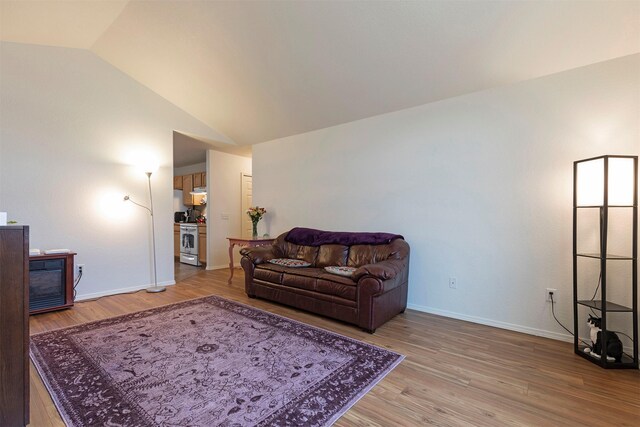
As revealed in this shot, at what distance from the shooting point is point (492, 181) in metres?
2.99

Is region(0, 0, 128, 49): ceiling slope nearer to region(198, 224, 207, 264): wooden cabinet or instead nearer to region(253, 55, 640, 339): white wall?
region(253, 55, 640, 339): white wall

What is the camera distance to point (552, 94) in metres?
2.68

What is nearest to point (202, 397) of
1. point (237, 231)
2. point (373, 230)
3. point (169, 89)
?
point (373, 230)

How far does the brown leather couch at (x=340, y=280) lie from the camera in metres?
2.77

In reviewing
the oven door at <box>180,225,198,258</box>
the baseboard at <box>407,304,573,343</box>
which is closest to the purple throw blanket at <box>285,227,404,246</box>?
the baseboard at <box>407,304,573,343</box>

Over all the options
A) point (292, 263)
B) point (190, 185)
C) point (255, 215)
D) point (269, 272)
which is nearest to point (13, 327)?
point (269, 272)

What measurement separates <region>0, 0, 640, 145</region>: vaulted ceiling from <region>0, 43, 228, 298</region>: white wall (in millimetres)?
291

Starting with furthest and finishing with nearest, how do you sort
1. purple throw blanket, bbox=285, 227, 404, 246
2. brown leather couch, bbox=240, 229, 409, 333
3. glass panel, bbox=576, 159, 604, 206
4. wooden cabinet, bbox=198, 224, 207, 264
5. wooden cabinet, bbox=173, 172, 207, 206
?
1. wooden cabinet, bbox=173, 172, 207, 206
2. wooden cabinet, bbox=198, 224, 207, 264
3. purple throw blanket, bbox=285, 227, 404, 246
4. brown leather couch, bbox=240, 229, 409, 333
5. glass panel, bbox=576, 159, 604, 206

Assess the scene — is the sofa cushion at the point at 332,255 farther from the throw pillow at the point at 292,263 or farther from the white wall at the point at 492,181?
the white wall at the point at 492,181

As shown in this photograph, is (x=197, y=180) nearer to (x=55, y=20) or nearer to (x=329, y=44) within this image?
(x=55, y=20)

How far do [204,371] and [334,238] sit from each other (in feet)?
7.47

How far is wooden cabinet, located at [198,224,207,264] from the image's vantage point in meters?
6.12

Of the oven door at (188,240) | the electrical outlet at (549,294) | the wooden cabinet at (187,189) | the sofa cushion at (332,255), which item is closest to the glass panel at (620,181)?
the electrical outlet at (549,294)

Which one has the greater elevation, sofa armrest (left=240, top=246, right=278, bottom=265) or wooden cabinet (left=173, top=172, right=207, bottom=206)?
wooden cabinet (left=173, top=172, right=207, bottom=206)
